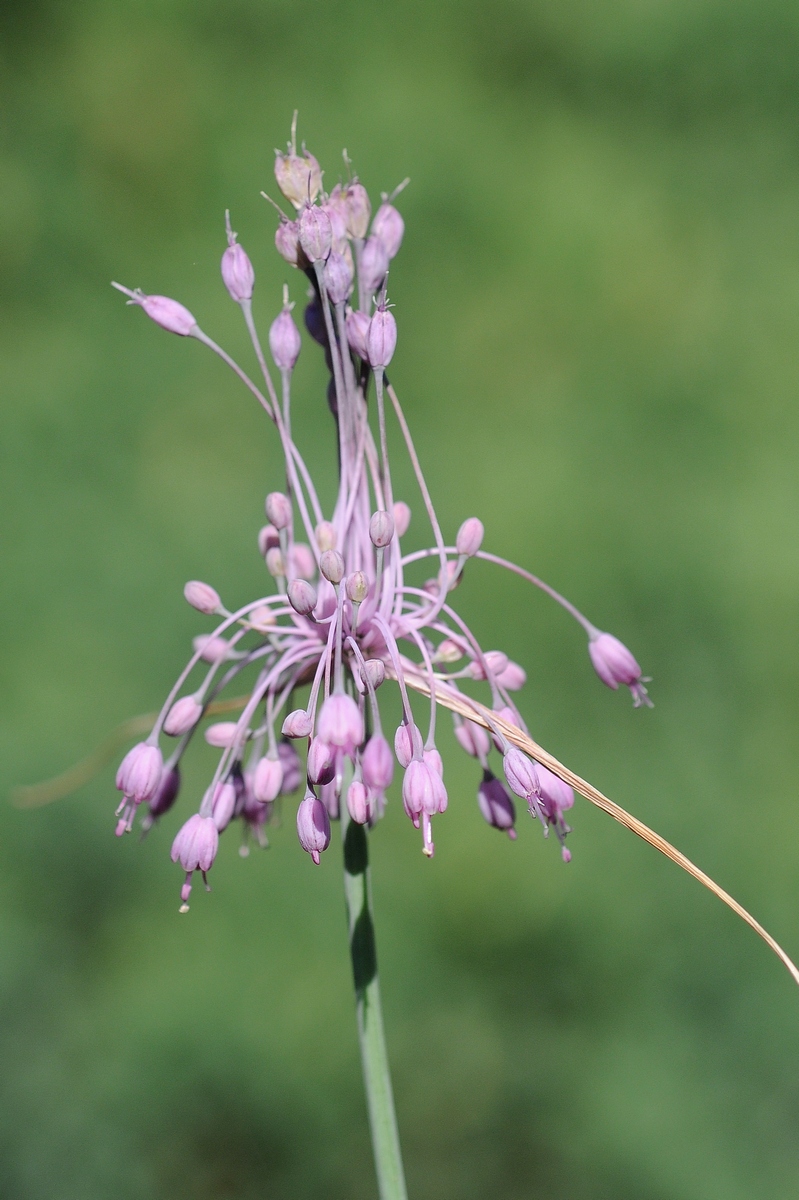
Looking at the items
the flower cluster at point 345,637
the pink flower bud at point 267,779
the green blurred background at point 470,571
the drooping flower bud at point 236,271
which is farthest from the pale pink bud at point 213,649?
the green blurred background at point 470,571

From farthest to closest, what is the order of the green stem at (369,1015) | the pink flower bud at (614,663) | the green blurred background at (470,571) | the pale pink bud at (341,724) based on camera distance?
the green blurred background at (470,571), the pink flower bud at (614,663), the green stem at (369,1015), the pale pink bud at (341,724)

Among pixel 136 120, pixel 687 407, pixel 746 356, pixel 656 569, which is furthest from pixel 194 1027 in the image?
pixel 136 120

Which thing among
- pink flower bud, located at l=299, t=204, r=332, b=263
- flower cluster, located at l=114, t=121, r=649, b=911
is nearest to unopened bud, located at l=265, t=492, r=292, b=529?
flower cluster, located at l=114, t=121, r=649, b=911

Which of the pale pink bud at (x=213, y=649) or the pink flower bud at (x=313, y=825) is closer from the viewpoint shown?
the pink flower bud at (x=313, y=825)

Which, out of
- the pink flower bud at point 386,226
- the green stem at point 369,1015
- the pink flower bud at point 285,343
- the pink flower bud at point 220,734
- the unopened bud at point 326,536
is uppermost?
the pink flower bud at point 386,226

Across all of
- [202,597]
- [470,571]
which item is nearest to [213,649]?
[202,597]

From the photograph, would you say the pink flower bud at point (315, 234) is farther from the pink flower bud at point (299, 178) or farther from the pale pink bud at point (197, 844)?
the pale pink bud at point (197, 844)

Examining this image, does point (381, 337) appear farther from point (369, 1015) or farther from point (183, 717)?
point (369, 1015)
